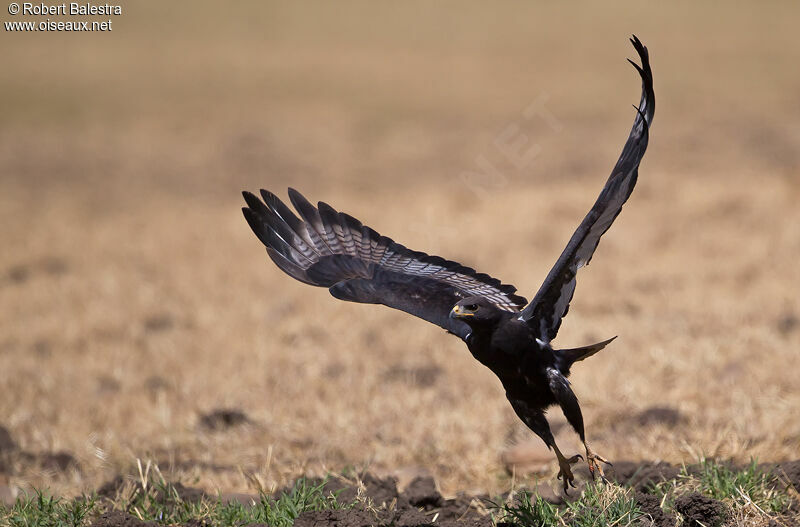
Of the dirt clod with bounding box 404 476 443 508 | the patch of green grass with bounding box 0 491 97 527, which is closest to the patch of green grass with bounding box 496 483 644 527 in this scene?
the dirt clod with bounding box 404 476 443 508

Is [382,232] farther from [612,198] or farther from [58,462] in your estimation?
[612,198]

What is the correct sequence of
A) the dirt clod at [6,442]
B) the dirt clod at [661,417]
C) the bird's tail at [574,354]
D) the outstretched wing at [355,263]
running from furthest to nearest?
the dirt clod at [6,442], the dirt clod at [661,417], the outstretched wing at [355,263], the bird's tail at [574,354]

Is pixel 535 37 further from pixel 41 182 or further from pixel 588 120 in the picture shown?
pixel 41 182

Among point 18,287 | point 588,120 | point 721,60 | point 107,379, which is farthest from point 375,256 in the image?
point 721,60

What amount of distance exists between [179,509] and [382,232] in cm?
735

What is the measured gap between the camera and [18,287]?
34.6ft

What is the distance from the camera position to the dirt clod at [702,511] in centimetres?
384

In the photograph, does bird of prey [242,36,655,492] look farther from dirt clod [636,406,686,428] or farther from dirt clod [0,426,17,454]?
dirt clod [0,426,17,454]

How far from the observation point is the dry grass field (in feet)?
19.9

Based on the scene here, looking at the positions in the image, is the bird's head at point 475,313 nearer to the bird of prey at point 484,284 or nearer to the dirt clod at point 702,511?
the bird of prey at point 484,284

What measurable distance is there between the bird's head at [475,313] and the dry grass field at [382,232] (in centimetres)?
148

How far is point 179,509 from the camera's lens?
4309 millimetres

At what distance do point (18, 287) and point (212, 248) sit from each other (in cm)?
229

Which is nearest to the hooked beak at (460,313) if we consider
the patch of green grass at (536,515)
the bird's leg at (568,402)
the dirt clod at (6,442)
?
the bird's leg at (568,402)
